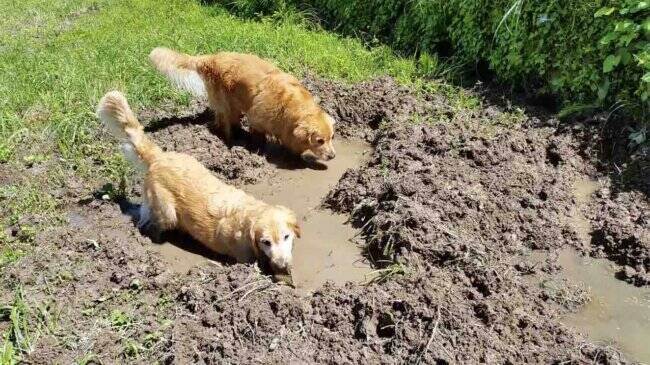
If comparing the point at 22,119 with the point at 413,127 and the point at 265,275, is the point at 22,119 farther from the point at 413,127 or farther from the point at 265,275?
the point at 413,127

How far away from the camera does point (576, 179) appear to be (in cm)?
630

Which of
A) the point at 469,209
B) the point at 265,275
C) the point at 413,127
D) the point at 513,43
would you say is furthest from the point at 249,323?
the point at 513,43

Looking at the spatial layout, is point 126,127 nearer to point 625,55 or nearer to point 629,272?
point 629,272

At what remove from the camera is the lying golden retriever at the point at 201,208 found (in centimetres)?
513

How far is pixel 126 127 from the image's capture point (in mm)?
5988

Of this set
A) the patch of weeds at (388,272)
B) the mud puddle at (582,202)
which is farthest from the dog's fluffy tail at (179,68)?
the mud puddle at (582,202)

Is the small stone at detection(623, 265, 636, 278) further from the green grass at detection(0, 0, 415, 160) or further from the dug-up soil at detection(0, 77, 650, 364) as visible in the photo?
the green grass at detection(0, 0, 415, 160)

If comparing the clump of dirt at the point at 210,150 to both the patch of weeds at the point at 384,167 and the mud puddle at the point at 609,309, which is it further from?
the mud puddle at the point at 609,309

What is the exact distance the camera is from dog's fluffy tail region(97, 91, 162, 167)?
19.2ft

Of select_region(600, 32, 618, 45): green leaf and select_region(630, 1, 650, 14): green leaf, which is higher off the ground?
select_region(630, 1, 650, 14): green leaf

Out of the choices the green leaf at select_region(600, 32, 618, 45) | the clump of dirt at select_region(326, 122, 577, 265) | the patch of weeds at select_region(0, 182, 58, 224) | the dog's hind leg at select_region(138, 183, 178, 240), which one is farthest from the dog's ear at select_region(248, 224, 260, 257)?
the green leaf at select_region(600, 32, 618, 45)

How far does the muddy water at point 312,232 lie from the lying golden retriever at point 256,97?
0.88 ft

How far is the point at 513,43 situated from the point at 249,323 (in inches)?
196

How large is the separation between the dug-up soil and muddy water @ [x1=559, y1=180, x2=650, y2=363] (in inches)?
4.6
